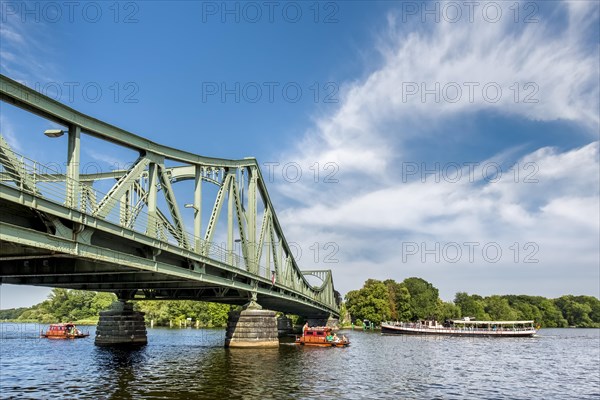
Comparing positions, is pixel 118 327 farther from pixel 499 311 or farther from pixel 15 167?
pixel 499 311

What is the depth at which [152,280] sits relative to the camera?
3541cm

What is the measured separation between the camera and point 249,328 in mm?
51312

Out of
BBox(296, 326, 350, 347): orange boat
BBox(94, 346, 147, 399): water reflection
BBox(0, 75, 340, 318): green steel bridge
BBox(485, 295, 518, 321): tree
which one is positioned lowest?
BBox(485, 295, 518, 321): tree

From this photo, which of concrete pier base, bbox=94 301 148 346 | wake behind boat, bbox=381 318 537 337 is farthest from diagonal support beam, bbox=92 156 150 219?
wake behind boat, bbox=381 318 537 337

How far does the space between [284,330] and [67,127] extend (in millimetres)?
82191

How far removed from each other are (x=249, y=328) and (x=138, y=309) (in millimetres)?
98490

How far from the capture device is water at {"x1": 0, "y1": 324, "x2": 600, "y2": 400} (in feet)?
89.6

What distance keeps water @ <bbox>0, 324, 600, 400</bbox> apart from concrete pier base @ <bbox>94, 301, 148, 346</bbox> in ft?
19.6

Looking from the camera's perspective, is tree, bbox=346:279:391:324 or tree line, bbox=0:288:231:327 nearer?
tree, bbox=346:279:391:324

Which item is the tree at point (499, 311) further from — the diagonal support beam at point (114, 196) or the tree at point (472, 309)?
the diagonal support beam at point (114, 196)

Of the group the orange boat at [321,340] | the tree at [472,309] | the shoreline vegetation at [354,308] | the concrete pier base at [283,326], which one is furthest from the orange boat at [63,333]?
the tree at [472,309]

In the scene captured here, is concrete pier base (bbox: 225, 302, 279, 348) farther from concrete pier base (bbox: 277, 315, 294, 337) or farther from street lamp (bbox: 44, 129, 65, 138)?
concrete pier base (bbox: 277, 315, 294, 337)

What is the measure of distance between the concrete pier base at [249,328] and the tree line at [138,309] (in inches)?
3019

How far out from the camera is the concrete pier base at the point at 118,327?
57031mm
